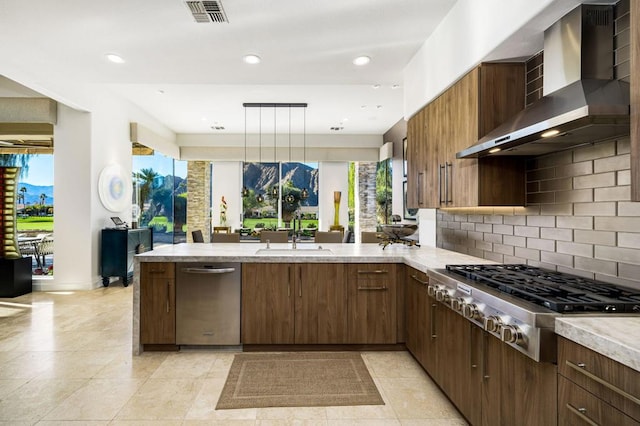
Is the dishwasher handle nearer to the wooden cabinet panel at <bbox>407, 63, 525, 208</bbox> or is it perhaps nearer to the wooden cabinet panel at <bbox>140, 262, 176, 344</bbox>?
the wooden cabinet panel at <bbox>140, 262, 176, 344</bbox>

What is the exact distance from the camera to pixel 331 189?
30.1 feet

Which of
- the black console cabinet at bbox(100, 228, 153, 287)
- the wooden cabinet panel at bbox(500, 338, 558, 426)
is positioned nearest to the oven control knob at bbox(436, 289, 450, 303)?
the wooden cabinet panel at bbox(500, 338, 558, 426)

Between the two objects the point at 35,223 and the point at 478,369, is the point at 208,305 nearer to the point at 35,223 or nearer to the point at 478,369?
the point at 478,369

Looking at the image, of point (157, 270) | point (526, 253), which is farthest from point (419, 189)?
point (157, 270)

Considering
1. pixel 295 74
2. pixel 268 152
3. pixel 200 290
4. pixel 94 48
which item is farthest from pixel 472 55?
pixel 268 152

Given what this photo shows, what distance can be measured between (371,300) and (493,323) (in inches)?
61.0

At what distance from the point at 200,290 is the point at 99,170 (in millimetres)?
3674

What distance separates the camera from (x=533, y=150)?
2.14 meters

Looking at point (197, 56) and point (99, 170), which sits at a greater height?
point (197, 56)

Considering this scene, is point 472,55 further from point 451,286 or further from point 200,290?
point 200,290

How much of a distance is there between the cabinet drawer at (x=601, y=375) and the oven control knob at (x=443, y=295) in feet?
2.60

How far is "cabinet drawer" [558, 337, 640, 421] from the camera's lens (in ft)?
3.18

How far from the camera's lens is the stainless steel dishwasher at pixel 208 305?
3057 millimetres

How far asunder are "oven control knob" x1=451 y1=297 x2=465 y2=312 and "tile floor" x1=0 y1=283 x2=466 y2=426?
0.73 m
